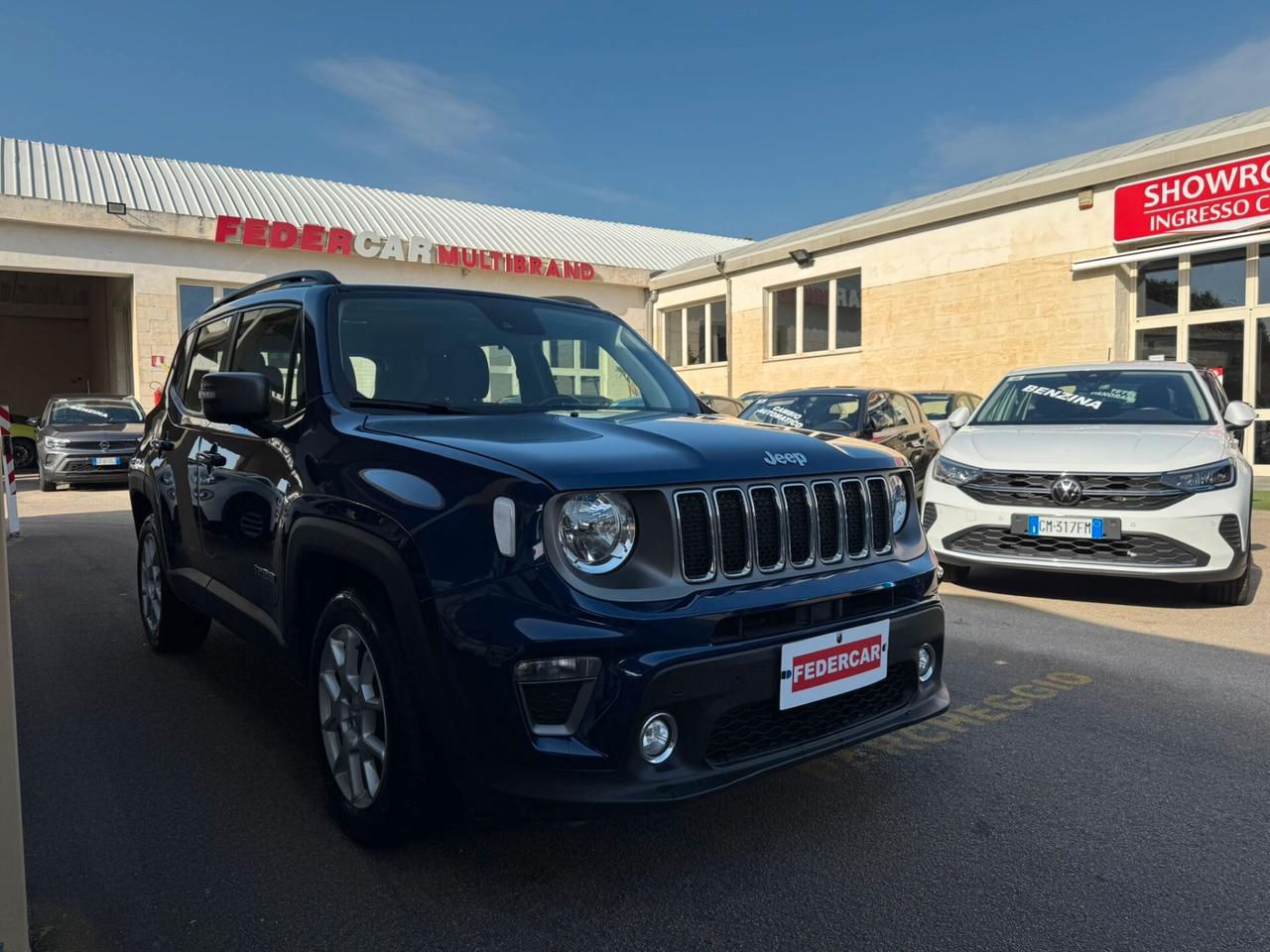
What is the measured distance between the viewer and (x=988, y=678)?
14.8 feet

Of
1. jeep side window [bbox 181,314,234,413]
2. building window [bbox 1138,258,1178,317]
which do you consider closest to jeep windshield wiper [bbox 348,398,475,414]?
jeep side window [bbox 181,314,234,413]

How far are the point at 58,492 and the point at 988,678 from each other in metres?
16.3

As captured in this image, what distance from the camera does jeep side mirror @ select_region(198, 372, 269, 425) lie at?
3145 millimetres

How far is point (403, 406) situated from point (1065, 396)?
228 inches

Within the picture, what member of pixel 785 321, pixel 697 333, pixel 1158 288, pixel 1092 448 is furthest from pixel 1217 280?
pixel 697 333

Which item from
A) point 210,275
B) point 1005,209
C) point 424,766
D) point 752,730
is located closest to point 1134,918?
point 752,730

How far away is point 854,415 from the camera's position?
420 inches

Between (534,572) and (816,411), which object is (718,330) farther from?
(534,572)

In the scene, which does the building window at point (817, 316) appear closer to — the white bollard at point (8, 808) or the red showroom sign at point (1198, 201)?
the red showroom sign at point (1198, 201)

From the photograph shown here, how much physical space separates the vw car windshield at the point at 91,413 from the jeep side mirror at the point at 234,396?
15.4m

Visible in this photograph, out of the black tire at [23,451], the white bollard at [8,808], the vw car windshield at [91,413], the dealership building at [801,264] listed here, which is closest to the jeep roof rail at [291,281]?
the white bollard at [8,808]

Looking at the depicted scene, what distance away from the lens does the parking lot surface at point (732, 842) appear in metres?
2.41

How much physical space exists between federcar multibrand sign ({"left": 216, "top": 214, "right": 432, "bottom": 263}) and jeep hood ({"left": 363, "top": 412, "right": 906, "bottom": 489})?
2234 centimetres

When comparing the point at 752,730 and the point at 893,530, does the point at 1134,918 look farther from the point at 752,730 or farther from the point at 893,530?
the point at 893,530
